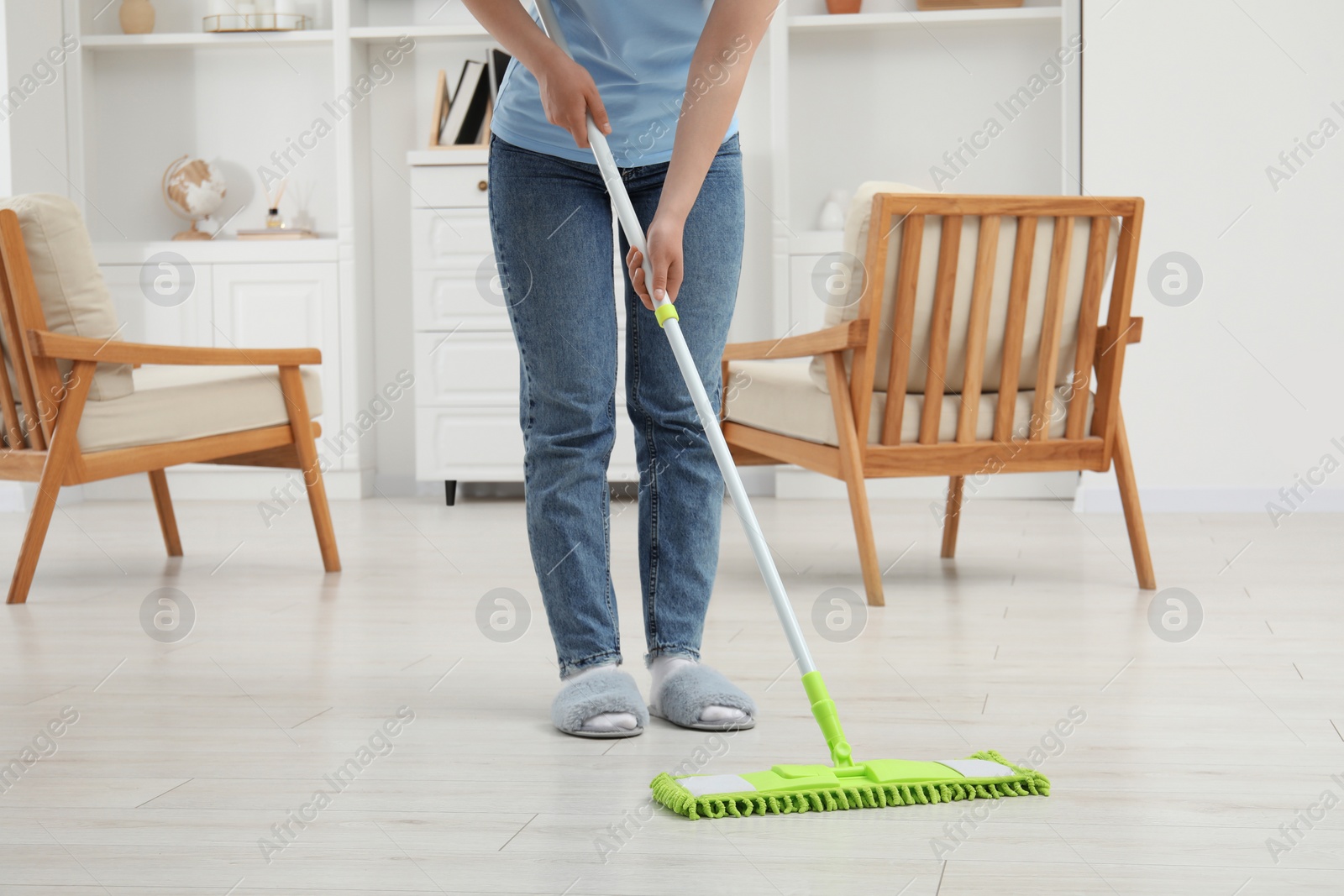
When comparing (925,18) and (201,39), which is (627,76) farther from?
(201,39)

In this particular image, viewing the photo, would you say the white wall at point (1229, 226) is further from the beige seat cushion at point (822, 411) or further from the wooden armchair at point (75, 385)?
the wooden armchair at point (75, 385)

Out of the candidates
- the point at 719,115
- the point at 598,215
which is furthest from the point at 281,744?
the point at 719,115

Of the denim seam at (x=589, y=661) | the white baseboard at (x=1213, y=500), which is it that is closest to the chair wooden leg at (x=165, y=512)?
the denim seam at (x=589, y=661)

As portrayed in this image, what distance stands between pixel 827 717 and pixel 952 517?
1664 mm

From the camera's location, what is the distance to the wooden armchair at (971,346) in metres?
2.24

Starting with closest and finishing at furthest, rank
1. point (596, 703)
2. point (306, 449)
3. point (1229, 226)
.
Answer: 1. point (596, 703)
2. point (306, 449)
3. point (1229, 226)

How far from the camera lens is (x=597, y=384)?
1.40 m

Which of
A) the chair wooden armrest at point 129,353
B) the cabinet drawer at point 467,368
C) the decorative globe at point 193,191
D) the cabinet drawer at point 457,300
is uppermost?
the decorative globe at point 193,191

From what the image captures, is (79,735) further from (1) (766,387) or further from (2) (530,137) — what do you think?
(1) (766,387)

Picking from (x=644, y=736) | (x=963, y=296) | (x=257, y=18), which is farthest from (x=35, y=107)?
(x=644, y=736)

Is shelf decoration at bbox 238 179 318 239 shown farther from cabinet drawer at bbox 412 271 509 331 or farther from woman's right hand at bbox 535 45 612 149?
woman's right hand at bbox 535 45 612 149

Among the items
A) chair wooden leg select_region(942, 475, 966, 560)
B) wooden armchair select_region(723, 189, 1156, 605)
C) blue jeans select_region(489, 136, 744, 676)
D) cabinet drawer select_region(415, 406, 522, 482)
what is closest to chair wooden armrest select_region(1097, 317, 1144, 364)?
wooden armchair select_region(723, 189, 1156, 605)

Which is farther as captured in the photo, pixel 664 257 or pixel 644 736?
pixel 644 736

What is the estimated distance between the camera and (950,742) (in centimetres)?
131
